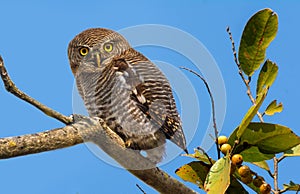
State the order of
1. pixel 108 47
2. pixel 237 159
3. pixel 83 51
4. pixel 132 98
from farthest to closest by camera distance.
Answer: pixel 83 51 < pixel 108 47 < pixel 132 98 < pixel 237 159

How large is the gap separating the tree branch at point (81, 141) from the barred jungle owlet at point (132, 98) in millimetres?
1049

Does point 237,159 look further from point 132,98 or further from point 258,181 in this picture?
point 132,98

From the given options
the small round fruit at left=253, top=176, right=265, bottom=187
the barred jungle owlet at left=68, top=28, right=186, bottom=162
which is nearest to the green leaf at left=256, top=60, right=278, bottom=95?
the small round fruit at left=253, top=176, right=265, bottom=187

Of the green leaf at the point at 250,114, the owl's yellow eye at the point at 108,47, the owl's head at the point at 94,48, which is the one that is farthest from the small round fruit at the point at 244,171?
the owl's yellow eye at the point at 108,47

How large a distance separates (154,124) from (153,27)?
1618mm

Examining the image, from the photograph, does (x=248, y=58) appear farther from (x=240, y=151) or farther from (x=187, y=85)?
(x=187, y=85)

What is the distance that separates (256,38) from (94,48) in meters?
3.38

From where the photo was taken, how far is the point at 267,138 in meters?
2.06

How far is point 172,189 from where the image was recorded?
262 cm

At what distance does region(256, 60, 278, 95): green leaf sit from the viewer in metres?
2.34

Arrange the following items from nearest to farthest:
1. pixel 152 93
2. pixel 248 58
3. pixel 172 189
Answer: pixel 248 58
pixel 172 189
pixel 152 93

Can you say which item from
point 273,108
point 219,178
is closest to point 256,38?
point 273,108

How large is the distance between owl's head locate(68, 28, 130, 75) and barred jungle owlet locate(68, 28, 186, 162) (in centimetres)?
1

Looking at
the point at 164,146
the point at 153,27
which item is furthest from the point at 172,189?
the point at 164,146
